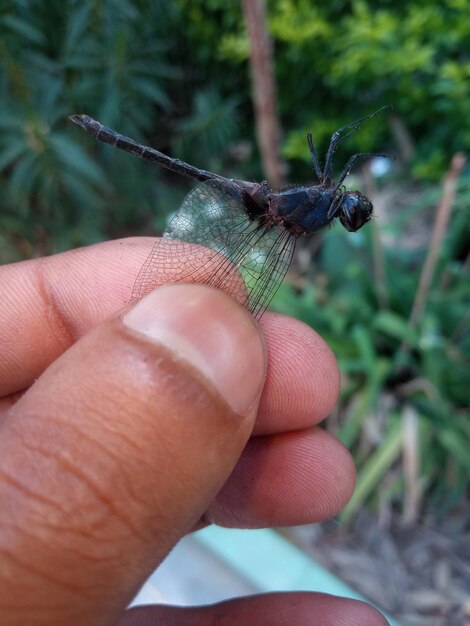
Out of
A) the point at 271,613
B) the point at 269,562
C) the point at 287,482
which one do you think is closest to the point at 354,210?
the point at 287,482

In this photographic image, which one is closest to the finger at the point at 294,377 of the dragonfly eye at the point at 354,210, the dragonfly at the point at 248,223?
the dragonfly at the point at 248,223

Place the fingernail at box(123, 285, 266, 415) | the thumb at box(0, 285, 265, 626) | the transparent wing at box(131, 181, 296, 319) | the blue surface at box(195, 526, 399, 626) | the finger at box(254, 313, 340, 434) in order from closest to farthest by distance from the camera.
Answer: the thumb at box(0, 285, 265, 626)
the fingernail at box(123, 285, 266, 415)
the transparent wing at box(131, 181, 296, 319)
the finger at box(254, 313, 340, 434)
the blue surface at box(195, 526, 399, 626)

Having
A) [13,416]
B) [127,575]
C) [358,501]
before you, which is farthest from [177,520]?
[358,501]

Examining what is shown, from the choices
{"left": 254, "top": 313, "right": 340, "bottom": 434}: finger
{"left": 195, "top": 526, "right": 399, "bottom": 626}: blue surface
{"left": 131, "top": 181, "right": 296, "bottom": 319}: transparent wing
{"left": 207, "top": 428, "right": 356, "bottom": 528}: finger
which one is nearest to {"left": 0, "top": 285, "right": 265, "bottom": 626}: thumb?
{"left": 131, "top": 181, "right": 296, "bottom": 319}: transparent wing

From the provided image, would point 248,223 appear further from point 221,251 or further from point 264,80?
point 264,80

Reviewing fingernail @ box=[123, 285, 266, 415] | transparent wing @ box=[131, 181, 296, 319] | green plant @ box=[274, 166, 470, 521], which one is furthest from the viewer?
green plant @ box=[274, 166, 470, 521]

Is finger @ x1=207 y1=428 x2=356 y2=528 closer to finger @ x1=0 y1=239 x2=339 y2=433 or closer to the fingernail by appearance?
finger @ x1=0 y1=239 x2=339 y2=433

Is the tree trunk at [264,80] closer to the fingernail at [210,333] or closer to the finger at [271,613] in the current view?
the fingernail at [210,333]
